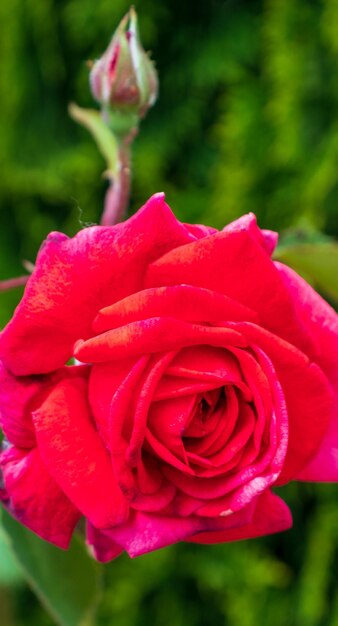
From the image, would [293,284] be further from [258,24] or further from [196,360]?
[258,24]

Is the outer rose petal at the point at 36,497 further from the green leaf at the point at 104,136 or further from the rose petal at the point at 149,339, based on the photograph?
the green leaf at the point at 104,136

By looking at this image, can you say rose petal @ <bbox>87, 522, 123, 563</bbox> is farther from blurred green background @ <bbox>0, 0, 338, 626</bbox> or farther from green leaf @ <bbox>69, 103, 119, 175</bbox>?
blurred green background @ <bbox>0, 0, 338, 626</bbox>

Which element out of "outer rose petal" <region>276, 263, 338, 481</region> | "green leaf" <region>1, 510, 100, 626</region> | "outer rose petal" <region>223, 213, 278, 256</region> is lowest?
"green leaf" <region>1, 510, 100, 626</region>

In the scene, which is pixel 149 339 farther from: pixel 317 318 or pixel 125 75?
pixel 125 75

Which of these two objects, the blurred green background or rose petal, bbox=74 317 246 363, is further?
the blurred green background

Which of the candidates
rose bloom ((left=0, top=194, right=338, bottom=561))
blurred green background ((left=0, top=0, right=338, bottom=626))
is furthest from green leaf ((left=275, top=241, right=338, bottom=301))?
blurred green background ((left=0, top=0, right=338, bottom=626))

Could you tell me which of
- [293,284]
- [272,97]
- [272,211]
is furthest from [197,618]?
[293,284]
